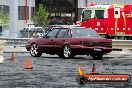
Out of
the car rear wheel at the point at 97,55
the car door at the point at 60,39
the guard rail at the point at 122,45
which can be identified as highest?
the car door at the point at 60,39

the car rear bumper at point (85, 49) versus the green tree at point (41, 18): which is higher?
the green tree at point (41, 18)

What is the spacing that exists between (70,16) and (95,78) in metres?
86.9

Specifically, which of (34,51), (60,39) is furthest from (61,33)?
(34,51)

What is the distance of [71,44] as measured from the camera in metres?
23.8

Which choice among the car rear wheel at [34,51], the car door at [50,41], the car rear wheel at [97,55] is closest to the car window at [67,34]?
the car door at [50,41]

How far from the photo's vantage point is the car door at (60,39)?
2438 centimetres

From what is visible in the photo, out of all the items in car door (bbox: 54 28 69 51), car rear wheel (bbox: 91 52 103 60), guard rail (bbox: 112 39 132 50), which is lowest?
car rear wheel (bbox: 91 52 103 60)

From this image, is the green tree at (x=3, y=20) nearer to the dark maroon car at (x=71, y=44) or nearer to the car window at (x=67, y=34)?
the dark maroon car at (x=71, y=44)

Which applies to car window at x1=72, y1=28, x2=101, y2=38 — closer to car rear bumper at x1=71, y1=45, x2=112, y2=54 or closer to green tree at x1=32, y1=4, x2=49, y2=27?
car rear bumper at x1=71, y1=45, x2=112, y2=54

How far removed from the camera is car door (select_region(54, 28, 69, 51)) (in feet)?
80.0

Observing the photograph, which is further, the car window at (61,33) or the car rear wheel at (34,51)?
the car rear wheel at (34,51)

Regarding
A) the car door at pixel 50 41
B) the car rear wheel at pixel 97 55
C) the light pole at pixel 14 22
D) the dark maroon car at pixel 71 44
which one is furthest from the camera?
the light pole at pixel 14 22

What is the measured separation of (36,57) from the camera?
2552cm

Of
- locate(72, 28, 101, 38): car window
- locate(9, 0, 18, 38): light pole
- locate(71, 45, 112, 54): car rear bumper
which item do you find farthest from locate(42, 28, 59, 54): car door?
locate(9, 0, 18, 38): light pole
